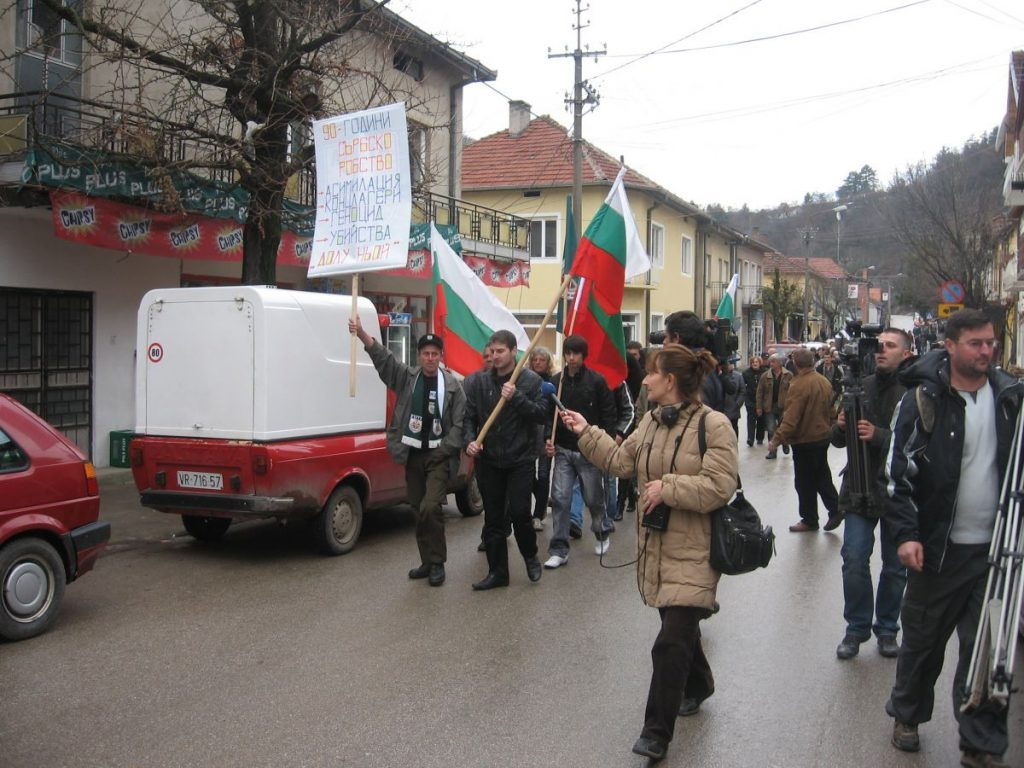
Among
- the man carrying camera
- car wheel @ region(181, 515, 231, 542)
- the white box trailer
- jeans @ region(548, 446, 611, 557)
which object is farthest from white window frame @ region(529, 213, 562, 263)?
the man carrying camera

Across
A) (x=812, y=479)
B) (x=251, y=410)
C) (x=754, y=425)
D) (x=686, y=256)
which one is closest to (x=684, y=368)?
(x=251, y=410)

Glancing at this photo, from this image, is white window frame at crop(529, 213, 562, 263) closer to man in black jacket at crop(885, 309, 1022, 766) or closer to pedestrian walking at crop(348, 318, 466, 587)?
pedestrian walking at crop(348, 318, 466, 587)

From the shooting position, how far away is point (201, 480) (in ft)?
25.6

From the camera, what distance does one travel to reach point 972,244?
2675cm

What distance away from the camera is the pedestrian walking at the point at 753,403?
1835cm

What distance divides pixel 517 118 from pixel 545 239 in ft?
16.1

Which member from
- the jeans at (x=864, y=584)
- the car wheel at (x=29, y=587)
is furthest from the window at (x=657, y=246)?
the car wheel at (x=29, y=587)

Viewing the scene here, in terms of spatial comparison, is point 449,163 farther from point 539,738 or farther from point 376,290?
point 539,738

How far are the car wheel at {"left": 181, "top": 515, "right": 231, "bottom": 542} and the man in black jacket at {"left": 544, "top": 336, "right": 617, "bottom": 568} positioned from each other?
3.22 meters

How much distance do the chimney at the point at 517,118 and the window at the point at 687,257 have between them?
9.11 meters

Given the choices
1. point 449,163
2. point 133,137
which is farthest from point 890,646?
point 449,163

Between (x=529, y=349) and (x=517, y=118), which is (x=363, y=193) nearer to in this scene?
(x=529, y=349)

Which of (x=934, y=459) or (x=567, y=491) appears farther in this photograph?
(x=567, y=491)

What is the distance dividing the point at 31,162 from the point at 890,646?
30.6 ft
